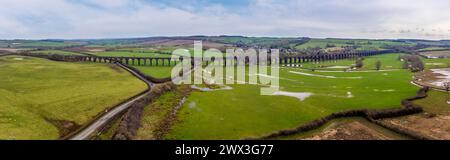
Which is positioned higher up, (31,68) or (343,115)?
(31,68)

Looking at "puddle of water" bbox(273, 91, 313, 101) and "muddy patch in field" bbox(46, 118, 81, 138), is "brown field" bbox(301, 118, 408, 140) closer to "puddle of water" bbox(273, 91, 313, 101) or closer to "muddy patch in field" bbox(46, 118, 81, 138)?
"puddle of water" bbox(273, 91, 313, 101)

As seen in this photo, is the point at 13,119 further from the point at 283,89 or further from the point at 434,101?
the point at 434,101

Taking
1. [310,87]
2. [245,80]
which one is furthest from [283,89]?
[245,80]

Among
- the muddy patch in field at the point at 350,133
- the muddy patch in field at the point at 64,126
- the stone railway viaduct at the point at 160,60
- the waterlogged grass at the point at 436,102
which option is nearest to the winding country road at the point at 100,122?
the muddy patch in field at the point at 64,126

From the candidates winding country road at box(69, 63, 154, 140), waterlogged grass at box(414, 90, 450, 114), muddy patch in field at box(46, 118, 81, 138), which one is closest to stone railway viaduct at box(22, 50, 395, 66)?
winding country road at box(69, 63, 154, 140)
